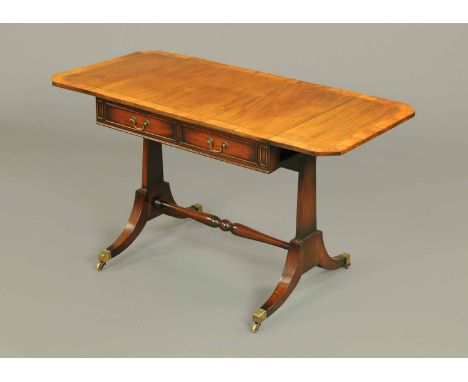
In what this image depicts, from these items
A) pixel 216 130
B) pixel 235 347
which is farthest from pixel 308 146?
pixel 235 347

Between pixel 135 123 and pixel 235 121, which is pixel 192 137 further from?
pixel 135 123

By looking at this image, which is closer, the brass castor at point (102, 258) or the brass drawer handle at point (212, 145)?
the brass drawer handle at point (212, 145)

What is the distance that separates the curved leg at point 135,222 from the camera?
22.7 ft

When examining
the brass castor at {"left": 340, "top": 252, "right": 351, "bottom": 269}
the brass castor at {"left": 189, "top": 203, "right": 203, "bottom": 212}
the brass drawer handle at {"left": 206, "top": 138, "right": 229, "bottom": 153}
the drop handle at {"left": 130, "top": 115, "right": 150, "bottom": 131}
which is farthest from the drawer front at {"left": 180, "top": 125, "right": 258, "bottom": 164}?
the brass castor at {"left": 189, "top": 203, "right": 203, "bottom": 212}

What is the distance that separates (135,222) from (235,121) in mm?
1201

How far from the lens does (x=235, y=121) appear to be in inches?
238

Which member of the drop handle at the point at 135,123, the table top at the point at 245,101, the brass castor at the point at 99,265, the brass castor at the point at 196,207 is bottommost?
the brass castor at the point at 99,265

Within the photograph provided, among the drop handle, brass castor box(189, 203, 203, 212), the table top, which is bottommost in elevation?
brass castor box(189, 203, 203, 212)

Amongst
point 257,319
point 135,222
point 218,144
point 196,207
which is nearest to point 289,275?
point 257,319

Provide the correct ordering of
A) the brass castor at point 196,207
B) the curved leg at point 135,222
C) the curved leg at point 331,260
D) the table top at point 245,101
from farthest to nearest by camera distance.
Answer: the brass castor at point 196,207 < the curved leg at point 135,222 < the curved leg at point 331,260 < the table top at point 245,101

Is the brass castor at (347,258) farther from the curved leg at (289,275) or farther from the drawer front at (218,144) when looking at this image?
the drawer front at (218,144)

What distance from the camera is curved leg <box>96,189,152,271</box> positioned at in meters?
6.93

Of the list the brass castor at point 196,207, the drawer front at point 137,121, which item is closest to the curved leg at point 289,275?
the drawer front at point 137,121

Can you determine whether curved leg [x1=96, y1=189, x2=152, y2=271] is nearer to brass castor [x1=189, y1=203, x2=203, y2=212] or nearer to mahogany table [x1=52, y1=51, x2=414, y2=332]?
mahogany table [x1=52, y1=51, x2=414, y2=332]
